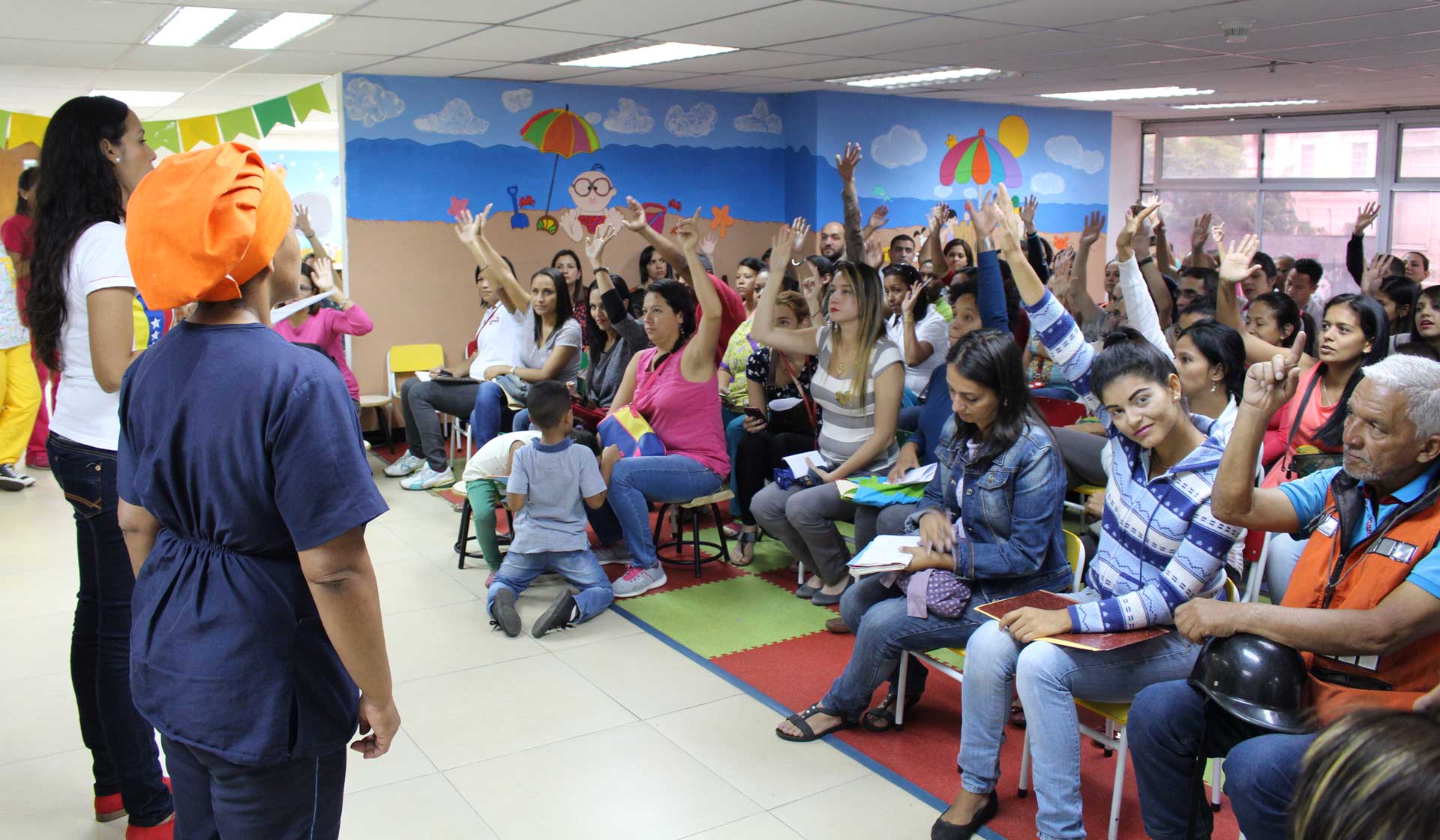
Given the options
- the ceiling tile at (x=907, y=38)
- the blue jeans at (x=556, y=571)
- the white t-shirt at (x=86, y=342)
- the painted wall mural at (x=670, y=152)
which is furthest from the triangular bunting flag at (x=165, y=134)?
the white t-shirt at (x=86, y=342)

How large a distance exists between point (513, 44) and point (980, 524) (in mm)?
4249

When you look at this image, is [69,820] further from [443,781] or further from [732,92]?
[732,92]

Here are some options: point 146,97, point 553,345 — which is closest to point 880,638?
point 553,345

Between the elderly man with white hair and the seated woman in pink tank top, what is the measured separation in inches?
105

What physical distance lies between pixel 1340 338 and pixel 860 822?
2450 millimetres

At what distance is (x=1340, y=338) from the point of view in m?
3.76

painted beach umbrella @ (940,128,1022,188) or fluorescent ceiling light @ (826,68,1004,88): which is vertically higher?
fluorescent ceiling light @ (826,68,1004,88)

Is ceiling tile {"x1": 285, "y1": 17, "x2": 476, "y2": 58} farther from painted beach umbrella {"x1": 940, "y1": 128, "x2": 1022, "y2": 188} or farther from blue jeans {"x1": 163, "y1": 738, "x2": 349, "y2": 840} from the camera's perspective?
painted beach umbrella {"x1": 940, "y1": 128, "x2": 1022, "y2": 188}

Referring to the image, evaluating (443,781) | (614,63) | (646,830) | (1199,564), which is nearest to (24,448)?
(614,63)

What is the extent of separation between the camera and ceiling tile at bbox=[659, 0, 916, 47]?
5012 millimetres

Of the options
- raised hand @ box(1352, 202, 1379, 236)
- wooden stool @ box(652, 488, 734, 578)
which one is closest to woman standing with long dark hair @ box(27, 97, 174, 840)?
wooden stool @ box(652, 488, 734, 578)

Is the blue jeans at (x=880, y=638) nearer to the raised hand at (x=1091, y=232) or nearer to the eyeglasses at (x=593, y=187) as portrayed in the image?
the raised hand at (x=1091, y=232)

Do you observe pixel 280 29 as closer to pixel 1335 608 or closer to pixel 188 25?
pixel 188 25

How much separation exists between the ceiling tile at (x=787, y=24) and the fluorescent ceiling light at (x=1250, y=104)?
18.8ft
